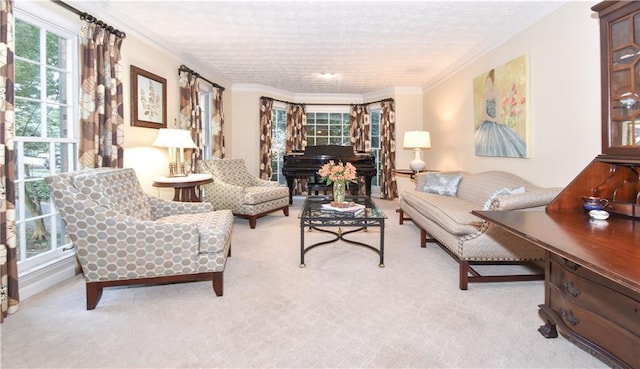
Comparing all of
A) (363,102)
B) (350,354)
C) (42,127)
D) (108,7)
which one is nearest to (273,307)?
(350,354)

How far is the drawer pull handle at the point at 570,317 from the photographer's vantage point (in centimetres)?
175

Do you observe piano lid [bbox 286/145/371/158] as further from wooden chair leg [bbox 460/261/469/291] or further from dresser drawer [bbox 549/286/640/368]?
dresser drawer [bbox 549/286/640/368]

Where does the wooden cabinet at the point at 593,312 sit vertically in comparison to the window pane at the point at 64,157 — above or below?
below

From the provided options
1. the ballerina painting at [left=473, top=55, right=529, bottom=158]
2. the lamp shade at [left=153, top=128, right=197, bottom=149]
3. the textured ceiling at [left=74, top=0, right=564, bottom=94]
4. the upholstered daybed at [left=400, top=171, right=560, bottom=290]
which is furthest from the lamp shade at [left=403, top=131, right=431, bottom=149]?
the lamp shade at [left=153, top=128, right=197, bottom=149]

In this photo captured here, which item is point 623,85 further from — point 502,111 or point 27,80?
point 27,80

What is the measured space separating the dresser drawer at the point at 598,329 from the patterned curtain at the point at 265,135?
19.0ft

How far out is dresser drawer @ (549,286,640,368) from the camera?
147 centimetres

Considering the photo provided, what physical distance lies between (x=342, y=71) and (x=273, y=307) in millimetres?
4350

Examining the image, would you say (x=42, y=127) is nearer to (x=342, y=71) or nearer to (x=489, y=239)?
(x=489, y=239)

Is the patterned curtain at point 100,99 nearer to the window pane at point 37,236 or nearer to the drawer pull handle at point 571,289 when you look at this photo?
the window pane at point 37,236

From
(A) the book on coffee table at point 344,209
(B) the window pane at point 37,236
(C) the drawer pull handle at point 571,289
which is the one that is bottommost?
(C) the drawer pull handle at point 571,289

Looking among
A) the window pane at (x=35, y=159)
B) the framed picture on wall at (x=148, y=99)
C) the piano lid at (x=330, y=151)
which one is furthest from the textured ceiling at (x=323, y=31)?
the piano lid at (x=330, y=151)

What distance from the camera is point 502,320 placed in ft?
7.15

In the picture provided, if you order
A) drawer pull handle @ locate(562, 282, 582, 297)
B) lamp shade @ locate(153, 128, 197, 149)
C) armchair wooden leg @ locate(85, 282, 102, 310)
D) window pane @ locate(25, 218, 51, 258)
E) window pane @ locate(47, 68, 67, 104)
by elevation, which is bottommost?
armchair wooden leg @ locate(85, 282, 102, 310)
